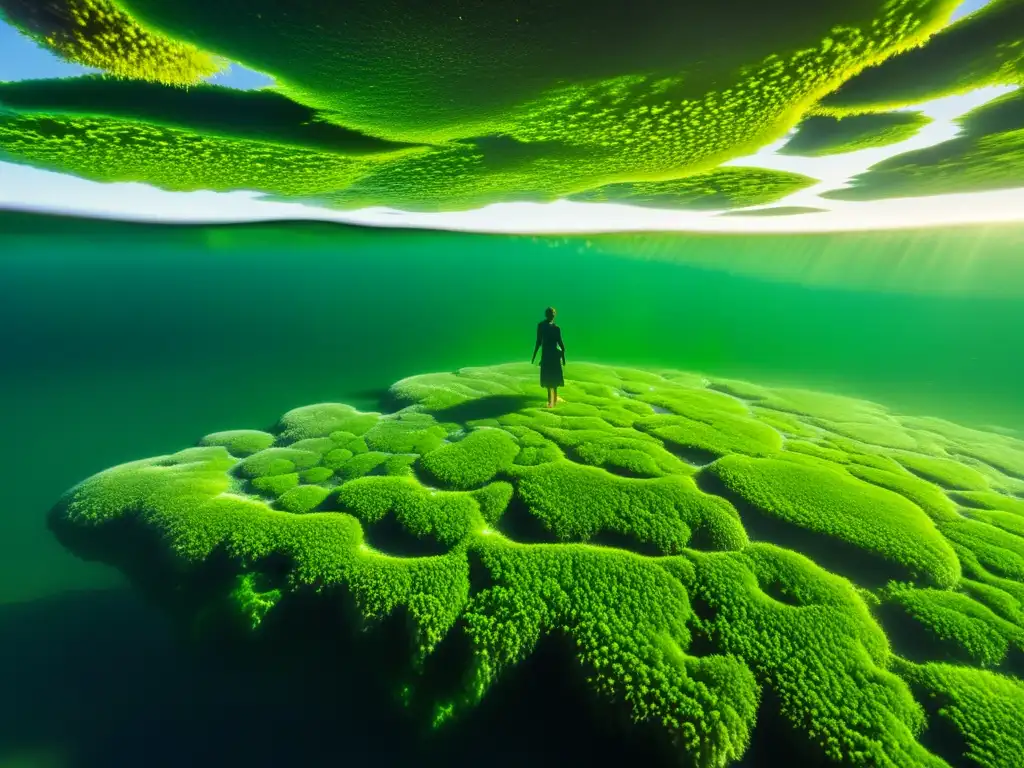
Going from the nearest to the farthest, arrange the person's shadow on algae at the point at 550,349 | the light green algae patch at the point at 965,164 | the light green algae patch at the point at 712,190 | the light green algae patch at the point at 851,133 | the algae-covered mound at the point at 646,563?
the algae-covered mound at the point at 646,563
the light green algae patch at the point at 851,133
the light green algae patch at the point at 965,164
the person's shadow on algae at the point at 550,349
the light green algae patch at the point at 712,190

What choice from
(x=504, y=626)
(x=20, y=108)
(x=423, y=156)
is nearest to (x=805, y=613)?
(x=504, y=626)

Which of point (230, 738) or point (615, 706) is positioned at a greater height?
point (615, 706)

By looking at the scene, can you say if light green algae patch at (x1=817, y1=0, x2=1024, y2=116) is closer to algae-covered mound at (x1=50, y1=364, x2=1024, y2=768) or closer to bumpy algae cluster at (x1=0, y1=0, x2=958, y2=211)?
bumpy algae cluster at (x1=0, y1=0, x2=958, y2=211)

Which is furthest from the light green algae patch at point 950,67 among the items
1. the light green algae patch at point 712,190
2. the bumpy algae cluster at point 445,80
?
the light green algae patch at point 712,190

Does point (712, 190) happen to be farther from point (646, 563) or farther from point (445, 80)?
point (646, 563)

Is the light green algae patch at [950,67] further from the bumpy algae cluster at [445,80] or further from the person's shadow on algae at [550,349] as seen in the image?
the person's shadow on algae at [550,349]

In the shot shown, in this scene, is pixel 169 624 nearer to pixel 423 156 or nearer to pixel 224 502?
pixel 224 502

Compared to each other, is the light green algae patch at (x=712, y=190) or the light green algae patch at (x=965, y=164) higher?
the light green algae patch at (x=965, y=164)

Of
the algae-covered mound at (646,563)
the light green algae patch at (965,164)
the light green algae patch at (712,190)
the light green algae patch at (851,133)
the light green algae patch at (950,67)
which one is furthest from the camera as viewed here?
the light green algae patch at (712,190)
